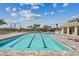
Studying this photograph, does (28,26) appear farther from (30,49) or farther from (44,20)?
(30,49)

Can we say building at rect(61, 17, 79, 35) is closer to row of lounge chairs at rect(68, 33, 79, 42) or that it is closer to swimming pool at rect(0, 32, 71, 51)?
row of lounge chairs at rect(68, 33, 79, 42)

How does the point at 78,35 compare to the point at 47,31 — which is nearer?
the point at 78,35

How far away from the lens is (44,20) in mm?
9273

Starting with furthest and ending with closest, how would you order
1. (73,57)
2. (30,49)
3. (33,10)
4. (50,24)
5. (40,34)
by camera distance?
(40,34) → (50,24) → (33,10) → (30,49) → (73,57)

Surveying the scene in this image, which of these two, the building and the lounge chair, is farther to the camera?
the building

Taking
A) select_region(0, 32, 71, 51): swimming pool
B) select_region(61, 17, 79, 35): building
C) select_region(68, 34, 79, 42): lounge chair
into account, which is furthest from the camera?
select_region(61, 17, 79, 35): building

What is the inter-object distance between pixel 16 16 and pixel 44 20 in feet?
5.41

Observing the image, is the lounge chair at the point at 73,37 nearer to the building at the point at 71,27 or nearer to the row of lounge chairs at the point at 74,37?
the row of lounge chairs at the point at 74,37

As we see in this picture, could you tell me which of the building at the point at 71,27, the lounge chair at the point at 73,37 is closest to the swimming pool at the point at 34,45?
the lounge chair at the point at 73,37

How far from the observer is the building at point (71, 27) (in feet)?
32.9

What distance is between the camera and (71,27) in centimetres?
1108

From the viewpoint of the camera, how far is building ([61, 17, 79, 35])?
10.0 m

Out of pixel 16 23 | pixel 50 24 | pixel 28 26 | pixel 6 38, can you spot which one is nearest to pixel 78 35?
pixel 50 24

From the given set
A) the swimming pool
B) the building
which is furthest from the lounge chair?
the swimming pool
